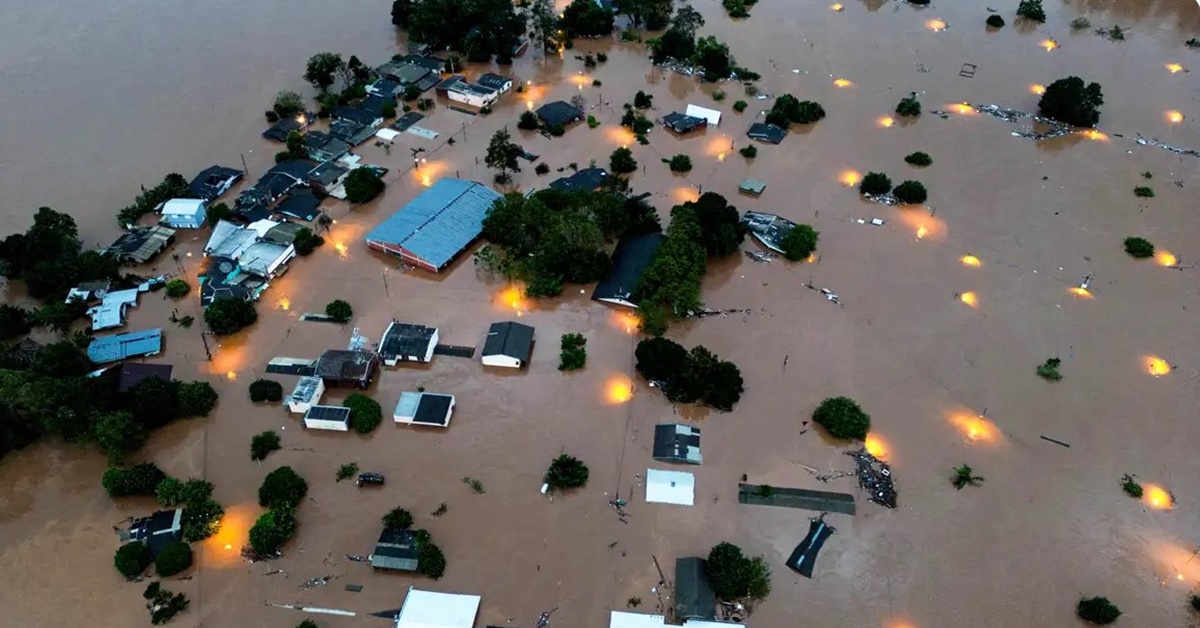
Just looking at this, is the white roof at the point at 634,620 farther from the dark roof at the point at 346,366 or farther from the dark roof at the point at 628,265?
the dark roof at the point at 628,265

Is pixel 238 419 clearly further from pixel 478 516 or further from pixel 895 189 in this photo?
pixel 895 189

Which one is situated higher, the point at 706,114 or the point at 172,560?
the point at 706,114

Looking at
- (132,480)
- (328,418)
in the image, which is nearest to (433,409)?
(328,418)

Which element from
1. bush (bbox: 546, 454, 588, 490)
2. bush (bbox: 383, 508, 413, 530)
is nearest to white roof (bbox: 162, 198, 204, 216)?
bush (bbox: 383, 508, 413, 530)

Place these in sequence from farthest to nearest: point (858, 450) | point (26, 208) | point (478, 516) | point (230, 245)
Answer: point (26, 208) → point (230, 245) → point (858, 450) → point (478, 516)

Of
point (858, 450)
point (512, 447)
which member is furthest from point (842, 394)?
point (512, 447)

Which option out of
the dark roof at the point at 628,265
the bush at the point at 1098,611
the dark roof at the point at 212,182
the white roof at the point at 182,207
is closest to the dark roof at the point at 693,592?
the bush at the point at 1098,611

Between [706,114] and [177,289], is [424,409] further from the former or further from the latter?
[706,114]
